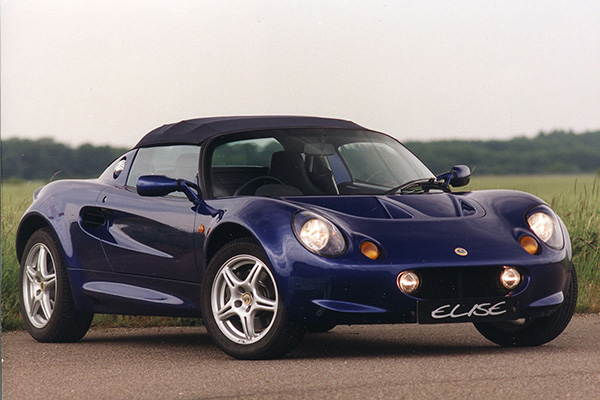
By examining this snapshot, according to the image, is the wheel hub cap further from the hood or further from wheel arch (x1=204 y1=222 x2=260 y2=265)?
the hood

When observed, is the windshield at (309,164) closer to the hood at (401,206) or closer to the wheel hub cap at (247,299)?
the hood at (401,206)

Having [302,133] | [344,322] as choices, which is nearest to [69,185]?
[302,133]

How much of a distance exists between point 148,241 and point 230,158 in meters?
0.75

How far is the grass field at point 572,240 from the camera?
27.9 feet

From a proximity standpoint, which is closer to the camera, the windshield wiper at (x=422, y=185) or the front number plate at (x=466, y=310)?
the front number plate at (x=466, y=310)

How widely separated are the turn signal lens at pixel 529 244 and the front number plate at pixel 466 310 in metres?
0.32

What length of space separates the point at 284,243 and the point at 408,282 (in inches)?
26.9

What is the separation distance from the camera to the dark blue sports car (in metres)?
5.56

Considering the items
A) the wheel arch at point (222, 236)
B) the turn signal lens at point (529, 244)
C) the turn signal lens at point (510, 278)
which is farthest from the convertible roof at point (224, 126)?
the turn signal lens at point (510, 278)

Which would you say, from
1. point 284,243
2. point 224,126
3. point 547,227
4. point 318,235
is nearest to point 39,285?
point 224,126

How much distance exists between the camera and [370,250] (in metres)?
5.57

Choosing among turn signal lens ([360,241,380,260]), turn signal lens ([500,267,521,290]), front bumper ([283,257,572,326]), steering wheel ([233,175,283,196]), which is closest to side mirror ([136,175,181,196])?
steering wheel ([233,175,283,196])

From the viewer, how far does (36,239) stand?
777 cm

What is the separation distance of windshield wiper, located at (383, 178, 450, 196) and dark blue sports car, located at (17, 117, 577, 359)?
0.5 inches
